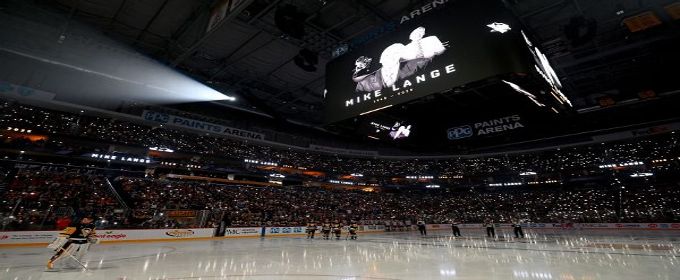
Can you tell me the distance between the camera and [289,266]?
7.90m

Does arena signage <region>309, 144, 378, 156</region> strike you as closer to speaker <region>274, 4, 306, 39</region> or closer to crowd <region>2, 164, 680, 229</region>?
crowd <region>2, 164, 680, 229</region>

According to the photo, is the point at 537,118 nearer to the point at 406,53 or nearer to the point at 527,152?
the point at 406,53

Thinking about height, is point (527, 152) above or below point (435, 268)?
above

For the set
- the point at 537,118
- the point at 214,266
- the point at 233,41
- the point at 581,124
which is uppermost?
the point at 233,41

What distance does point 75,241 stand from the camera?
7875mm

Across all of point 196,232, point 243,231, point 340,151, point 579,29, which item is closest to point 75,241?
point 196,232

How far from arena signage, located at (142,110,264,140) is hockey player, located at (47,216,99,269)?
19621mm

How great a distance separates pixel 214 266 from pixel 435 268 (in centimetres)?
577

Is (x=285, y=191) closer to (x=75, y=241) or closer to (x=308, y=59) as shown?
(x=308, y=59)

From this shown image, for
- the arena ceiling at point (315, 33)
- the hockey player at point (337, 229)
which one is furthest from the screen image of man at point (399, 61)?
the hockey player at point (337, 229)

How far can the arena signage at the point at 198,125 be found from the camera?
25542 mm

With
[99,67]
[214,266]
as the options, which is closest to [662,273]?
[214,266]

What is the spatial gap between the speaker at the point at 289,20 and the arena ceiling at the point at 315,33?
0.10 m

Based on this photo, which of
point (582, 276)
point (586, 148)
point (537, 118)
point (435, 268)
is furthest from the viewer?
point (586, 148)
